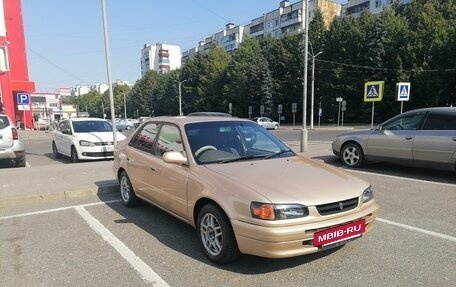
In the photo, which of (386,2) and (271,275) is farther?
(386,2)

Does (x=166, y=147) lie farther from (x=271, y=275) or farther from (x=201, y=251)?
(x=271, y=275)

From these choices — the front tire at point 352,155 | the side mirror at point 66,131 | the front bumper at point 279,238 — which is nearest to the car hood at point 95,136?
the side mirror at point 66,131

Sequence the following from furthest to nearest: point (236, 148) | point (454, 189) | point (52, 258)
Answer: point (454, 189)
point (236, 148)
point (52, 258)

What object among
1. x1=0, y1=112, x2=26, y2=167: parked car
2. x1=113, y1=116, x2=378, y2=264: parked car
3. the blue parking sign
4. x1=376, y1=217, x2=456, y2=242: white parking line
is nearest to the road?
x1=376, y1=217, x2=456, y2=242: white parking line

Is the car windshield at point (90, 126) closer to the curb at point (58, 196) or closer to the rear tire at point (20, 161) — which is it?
the rear tire at point (20, 161)

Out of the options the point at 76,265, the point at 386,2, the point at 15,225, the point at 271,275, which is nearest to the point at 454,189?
the point at 271,275

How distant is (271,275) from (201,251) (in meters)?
0.97

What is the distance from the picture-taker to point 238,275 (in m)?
3.84

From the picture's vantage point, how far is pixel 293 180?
4.00 metres

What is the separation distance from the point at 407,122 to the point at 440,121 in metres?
0.78

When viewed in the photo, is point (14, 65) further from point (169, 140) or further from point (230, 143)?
point (230, 143)

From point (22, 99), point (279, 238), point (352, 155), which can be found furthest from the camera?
point (22, 99)

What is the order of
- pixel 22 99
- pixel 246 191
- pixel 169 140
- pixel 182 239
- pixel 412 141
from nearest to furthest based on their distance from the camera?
pixel 246 191
pixel 182 239
pixel 169 140
pixel 412 141
pixel 22 99

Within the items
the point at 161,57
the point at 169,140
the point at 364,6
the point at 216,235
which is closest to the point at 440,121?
the point at 169,140
